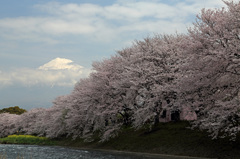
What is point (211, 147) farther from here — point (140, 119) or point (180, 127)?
point (140, 119)

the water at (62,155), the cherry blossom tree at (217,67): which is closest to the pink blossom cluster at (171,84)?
the cherry blossom tree at (217,67)

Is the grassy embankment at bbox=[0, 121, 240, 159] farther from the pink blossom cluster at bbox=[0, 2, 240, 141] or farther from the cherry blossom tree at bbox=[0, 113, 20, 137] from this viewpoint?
the cherry blossom tree at bbox=[0, 113, 20, 137]

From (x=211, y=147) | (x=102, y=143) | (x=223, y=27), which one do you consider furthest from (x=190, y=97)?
(x=102, y=143)

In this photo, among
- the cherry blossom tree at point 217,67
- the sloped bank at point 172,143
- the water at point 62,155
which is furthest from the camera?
the water at point 62,155

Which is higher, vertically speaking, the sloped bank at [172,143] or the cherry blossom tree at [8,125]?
the sloped bank at [172,143]

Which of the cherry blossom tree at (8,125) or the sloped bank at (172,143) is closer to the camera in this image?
the sloped bank at (172,143)

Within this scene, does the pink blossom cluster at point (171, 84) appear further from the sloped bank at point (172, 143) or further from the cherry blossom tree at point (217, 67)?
the sloped bank at point (172, 143)

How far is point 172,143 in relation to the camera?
33.8 meters

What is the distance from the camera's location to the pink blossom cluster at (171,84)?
25.3 metres

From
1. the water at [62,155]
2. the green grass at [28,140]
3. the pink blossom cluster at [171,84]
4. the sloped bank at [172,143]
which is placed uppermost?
the pink blossom cluster at [171,84]

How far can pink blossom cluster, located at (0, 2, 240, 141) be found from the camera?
83.1 ft

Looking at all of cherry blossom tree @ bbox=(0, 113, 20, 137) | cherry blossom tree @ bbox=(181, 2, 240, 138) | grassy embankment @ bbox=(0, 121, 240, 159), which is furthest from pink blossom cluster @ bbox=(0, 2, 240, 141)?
cherry blossom tree @ bbox=(0, 113, 20, 137)

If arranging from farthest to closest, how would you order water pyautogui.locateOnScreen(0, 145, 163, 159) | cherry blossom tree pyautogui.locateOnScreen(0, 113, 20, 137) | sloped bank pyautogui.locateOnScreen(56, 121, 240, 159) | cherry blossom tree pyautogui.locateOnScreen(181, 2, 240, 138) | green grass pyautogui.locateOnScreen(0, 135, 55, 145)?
cherry blossom tree pyautogui.locateOnScreen(0, 113, 20, 137) → green grass pyautogui.locateOnScreen(0, 135, 55, 145) → water pyautogui.locateOnScreen(0, 145, 163, 159) → sloped bank pyautogui.locateOnScreen(56, 121, 240, 159) → cherry blossom tree pyautogui.locateOnScreen(181, 2, 240, 138)

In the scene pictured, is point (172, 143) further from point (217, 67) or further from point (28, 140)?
point (28, 140)
